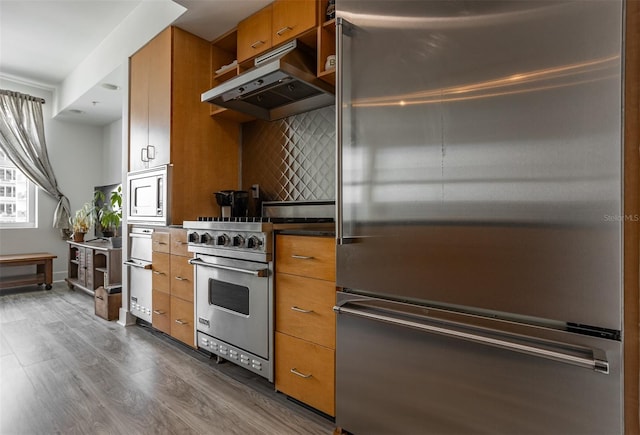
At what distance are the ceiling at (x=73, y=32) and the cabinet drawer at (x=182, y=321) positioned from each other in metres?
2.13

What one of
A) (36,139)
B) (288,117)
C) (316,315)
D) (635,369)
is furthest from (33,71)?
(635,369)

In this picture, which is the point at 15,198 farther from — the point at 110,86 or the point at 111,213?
the point at 110,86

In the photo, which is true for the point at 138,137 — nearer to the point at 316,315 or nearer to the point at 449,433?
the point at 316,315

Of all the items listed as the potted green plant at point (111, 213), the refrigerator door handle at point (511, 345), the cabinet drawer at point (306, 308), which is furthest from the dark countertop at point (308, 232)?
the potted green plant at point (111, 213)

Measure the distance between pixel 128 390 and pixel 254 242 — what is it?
109cm

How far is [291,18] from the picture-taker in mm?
2141

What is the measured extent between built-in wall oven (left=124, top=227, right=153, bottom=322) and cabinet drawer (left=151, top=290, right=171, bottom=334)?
0.09 metres

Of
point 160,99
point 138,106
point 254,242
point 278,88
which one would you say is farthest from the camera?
point 138,106

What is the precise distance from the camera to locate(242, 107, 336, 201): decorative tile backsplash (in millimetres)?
2377

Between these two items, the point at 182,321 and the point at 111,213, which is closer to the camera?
the point at 182,321

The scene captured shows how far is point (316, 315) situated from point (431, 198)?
2.59ft

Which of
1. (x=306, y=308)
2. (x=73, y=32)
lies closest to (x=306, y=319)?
(x=306, y=308)

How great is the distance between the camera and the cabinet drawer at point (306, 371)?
60.0 inches

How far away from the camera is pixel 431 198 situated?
1.18 m
